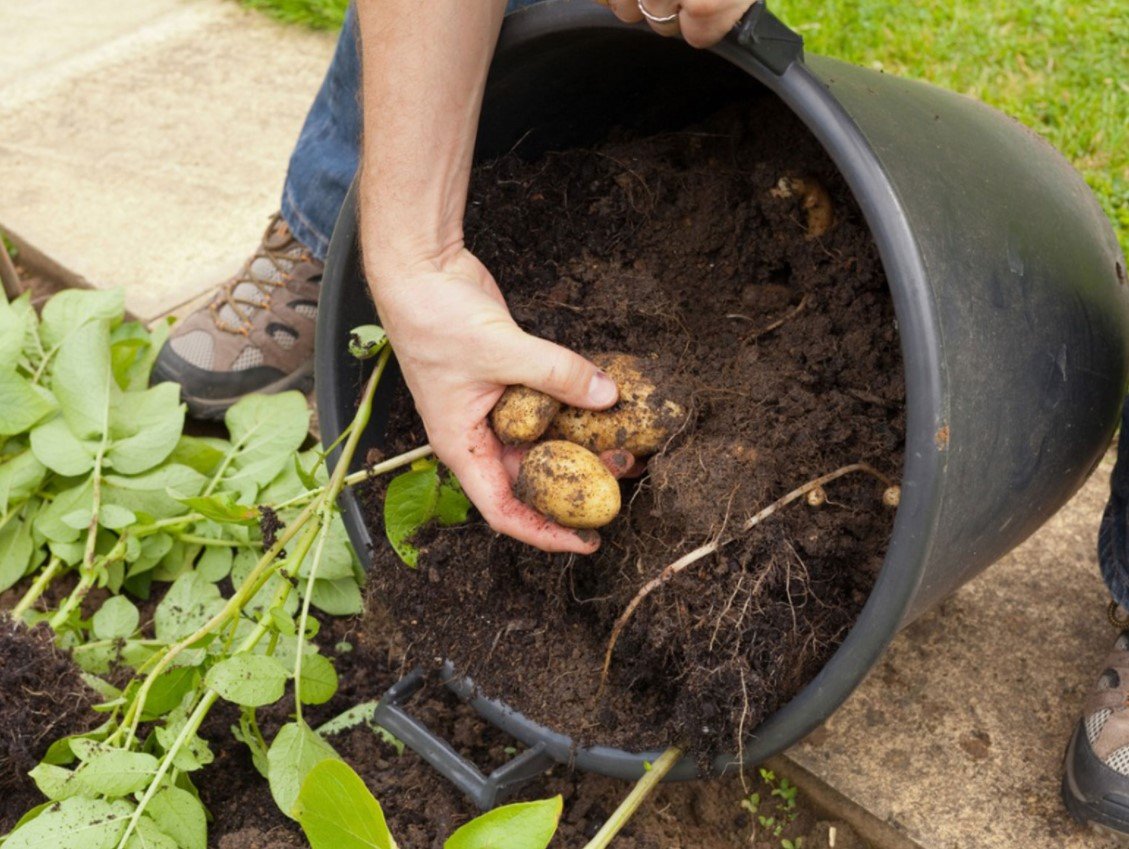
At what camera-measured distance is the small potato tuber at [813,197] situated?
1.22m

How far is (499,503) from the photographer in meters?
1.12

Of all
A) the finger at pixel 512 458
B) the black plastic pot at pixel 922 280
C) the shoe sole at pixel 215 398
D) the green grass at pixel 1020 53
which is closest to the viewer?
the black plastic pot at pixel 922 280

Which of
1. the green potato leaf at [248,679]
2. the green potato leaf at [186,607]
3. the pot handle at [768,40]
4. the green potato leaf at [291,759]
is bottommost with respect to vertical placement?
the green potato leaf at [186,607]

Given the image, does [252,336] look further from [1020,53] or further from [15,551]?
[1020,53]

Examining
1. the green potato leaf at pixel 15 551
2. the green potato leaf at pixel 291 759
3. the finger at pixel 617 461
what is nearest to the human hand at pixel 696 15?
the finger at pixel 617 461

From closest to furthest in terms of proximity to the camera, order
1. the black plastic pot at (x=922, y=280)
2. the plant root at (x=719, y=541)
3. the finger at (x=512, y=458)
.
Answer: the black plastic pot at (x=922, y=280), the plant root at (x=719, y=541), the finger at (x=512, y=458)

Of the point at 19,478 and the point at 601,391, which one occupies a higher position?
the point at 601,391

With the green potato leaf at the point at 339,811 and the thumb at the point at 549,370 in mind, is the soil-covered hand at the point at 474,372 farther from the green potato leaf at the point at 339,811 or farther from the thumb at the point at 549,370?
the green potato leaf at the point at 339,811

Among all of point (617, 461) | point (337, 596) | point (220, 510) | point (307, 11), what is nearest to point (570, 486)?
point (617, 461)

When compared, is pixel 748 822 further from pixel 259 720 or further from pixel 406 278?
pixel 406 278

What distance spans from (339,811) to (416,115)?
638mm

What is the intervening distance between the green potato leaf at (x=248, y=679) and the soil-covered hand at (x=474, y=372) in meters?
0.28

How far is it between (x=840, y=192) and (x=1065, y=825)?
72cm

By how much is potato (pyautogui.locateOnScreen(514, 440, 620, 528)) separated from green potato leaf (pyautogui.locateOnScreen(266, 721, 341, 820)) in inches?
13.5
